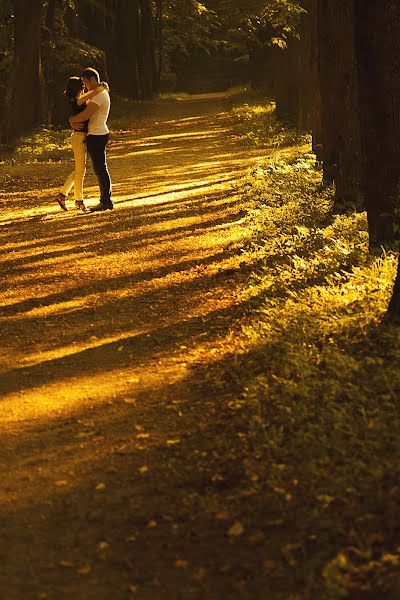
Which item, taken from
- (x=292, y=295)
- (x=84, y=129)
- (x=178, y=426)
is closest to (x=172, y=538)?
(x=178, y=426)

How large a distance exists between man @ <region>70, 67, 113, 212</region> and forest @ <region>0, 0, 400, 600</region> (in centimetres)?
6

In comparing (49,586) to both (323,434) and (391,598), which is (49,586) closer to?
(391,598)

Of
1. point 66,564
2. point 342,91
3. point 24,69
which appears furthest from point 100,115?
point 24,69

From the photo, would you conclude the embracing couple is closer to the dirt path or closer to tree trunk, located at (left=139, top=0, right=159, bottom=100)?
the dirt path

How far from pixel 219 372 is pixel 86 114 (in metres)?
8.66

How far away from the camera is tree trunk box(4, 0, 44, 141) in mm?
28594

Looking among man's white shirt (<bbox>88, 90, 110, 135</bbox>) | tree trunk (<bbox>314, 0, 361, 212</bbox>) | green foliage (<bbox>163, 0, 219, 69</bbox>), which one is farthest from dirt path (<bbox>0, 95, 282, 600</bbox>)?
green foliage (<bbox>163, 0, 219, 69</bbox>)

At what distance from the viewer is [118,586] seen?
4.37 m

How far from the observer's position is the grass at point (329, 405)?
4.48 metres

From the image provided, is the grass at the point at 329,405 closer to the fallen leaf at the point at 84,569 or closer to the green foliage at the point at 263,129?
the fallen leaf at the point at 84,569

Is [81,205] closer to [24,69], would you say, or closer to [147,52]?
[24,69]

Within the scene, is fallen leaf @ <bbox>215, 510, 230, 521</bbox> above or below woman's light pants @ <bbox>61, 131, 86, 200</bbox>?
below

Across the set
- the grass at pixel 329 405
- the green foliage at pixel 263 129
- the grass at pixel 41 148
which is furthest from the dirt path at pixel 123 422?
the green foliage at pixel 263 129

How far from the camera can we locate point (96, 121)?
1508 centimetres
